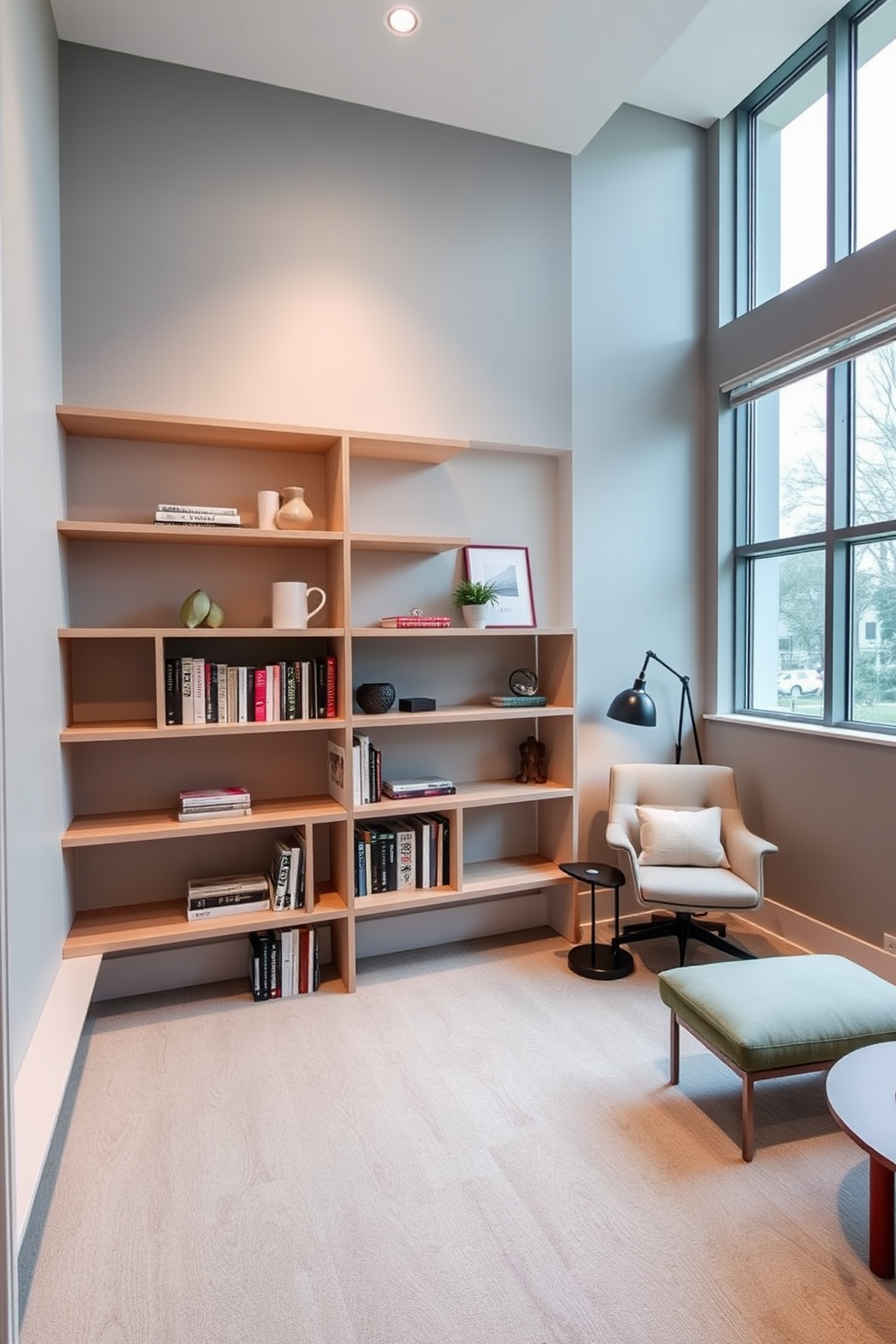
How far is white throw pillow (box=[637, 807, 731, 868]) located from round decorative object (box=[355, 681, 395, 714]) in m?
1.23

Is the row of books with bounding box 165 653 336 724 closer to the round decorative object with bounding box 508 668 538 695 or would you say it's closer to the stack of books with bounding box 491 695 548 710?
the stack of books with bounding box 491 695 548 710

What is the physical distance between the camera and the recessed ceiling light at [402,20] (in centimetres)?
257

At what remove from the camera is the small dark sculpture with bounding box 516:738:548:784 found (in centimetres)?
350

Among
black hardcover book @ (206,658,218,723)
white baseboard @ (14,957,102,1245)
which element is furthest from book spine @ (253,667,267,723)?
white baseboard @ (14,957,102,1245)

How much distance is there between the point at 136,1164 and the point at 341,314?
2999 mm

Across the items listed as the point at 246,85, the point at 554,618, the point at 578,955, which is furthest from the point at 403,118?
the point at 578,955

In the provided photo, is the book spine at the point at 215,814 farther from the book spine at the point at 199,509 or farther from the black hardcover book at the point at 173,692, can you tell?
the book spine at the point at 199,509

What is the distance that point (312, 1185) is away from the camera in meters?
1.92

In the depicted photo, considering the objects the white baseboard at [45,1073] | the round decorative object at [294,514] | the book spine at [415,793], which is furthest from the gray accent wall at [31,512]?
the book spine at [415,793]

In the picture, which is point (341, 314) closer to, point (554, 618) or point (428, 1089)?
point (554, 618)

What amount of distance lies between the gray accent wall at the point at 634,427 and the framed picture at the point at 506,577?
0.82ft

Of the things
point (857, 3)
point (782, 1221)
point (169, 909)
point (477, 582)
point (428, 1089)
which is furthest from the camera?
point (477, 582)

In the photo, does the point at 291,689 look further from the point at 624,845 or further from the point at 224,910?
the point at 624,845

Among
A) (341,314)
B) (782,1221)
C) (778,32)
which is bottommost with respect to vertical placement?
(782,1221)
